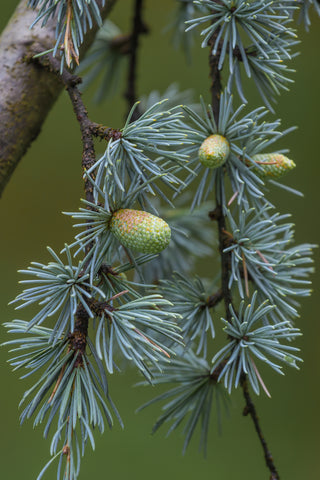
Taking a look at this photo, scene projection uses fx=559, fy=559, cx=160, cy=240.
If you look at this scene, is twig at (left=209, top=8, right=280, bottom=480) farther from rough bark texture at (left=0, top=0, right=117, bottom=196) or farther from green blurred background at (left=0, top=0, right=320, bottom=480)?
green blurred background at (left=0, top=0, right=320, bottom=480)

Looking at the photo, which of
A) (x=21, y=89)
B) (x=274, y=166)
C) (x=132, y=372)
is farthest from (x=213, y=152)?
(x=132, y=372)

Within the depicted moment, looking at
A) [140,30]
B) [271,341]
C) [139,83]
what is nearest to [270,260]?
[271,341]

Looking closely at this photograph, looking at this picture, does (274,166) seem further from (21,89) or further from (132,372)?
(132,372)

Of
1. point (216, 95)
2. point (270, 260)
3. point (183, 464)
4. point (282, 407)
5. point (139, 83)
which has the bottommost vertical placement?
point (183, 464)

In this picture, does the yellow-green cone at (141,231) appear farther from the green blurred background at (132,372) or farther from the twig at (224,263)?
the green blurred background at (132,372)

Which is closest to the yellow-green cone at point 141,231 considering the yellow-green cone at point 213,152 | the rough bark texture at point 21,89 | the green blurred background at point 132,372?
the yellow-green cone at point 213,152

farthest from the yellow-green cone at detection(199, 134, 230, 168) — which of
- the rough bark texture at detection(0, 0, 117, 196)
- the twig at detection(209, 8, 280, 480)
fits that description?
the rough bark texture at detection(0, 0, 117, 196)

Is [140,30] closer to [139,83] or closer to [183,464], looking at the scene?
[139,83]
